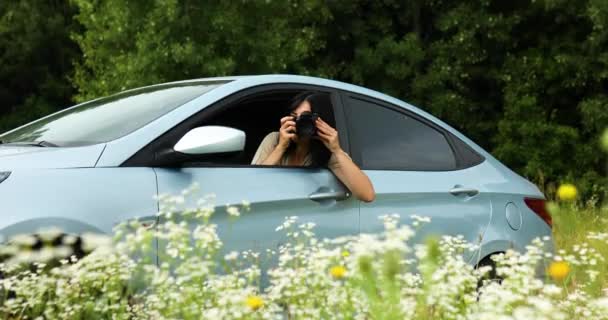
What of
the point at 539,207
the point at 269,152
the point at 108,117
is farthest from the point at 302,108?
the point at 539,207

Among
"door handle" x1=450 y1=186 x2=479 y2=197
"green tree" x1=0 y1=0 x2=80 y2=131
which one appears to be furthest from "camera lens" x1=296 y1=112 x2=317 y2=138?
"green tree" x1=0 y1=0 x2=80 y2=131

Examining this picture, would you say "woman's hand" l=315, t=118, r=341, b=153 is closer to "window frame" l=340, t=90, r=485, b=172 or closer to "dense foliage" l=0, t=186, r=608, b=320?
"window frame" l=340, t=90, r=485, b=172

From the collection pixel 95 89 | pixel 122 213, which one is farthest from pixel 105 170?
pixel 95 89

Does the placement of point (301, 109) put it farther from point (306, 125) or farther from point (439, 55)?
point (439, 55)

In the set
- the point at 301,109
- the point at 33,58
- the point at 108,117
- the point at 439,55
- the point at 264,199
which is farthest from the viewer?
the point at 33,58

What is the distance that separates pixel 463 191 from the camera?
4691 millimetres

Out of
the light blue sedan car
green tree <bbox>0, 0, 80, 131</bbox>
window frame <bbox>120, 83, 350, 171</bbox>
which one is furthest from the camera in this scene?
green tree <bbox>0, 0, 80, 131</bbox>

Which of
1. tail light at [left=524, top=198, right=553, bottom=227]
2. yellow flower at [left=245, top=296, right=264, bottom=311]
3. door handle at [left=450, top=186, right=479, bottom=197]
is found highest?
yellow flower at [left=245, top=296, right=264, bottom=311]

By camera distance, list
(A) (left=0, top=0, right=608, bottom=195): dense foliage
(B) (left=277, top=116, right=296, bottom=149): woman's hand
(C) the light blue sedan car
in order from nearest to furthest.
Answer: (C) the light blue sedan car < (B) (left=277, top=116, right=296, bottom=149): woman's hand < (A) (left=0, top=0, right=608, bottom=195): dense foliage

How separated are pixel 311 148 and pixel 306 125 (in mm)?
263

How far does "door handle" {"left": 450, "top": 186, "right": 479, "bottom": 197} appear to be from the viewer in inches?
184

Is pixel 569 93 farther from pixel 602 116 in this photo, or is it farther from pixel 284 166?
pixel 284 166

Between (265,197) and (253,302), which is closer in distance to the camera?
(253,302)

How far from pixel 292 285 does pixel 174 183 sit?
41.3 inches
